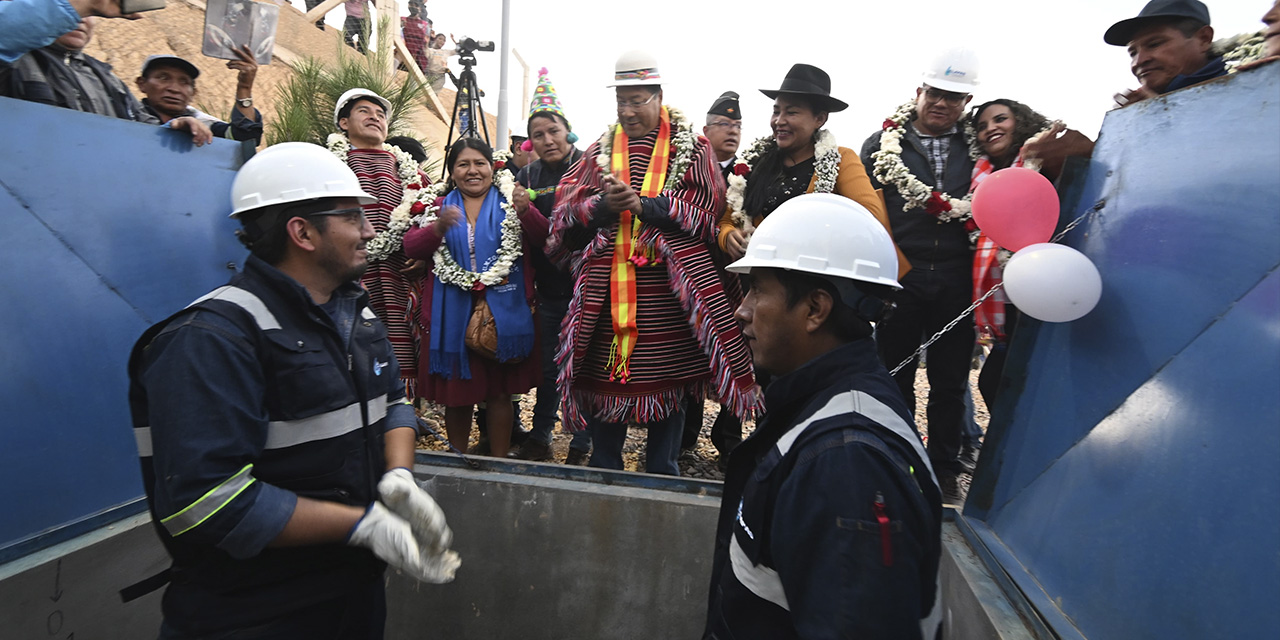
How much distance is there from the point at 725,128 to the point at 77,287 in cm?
364

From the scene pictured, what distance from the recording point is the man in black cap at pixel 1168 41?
2.56 m

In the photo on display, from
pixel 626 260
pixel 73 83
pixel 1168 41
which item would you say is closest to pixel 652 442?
pixel 626 260

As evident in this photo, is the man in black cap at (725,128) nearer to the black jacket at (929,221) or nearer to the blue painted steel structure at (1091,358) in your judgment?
the black jacket at (929,221)

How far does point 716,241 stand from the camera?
345 centimetres

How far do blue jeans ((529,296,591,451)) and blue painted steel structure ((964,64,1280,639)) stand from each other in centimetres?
257

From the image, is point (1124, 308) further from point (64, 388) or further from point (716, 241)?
point (64, 388)

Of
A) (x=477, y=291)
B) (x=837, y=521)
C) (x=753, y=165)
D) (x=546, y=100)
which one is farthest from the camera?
(x=546, y=100)

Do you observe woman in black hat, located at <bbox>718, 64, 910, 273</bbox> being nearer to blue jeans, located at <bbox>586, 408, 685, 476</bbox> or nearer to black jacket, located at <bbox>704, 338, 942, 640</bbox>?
blue jeans, located at <bbox>586, 408, 685, 476</bbox>

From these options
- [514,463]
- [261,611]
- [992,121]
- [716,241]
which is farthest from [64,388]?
[992,121]

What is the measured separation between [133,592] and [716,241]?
103 inches

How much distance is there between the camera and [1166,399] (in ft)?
5.65

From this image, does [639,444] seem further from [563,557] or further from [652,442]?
[563,557]

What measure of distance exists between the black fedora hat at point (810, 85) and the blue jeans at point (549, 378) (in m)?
1.76

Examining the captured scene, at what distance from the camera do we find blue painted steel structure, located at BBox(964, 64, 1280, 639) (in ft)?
4.65
